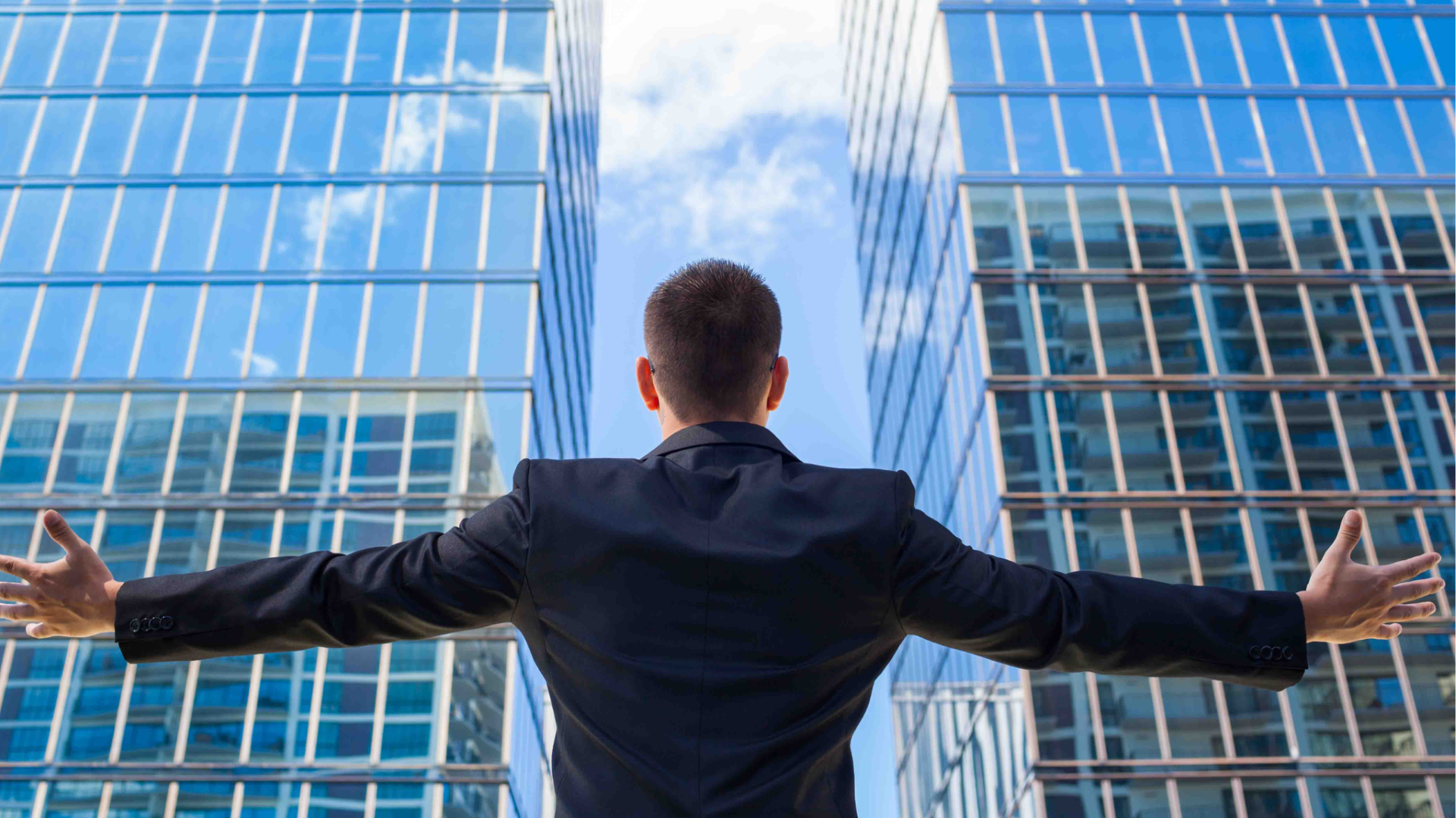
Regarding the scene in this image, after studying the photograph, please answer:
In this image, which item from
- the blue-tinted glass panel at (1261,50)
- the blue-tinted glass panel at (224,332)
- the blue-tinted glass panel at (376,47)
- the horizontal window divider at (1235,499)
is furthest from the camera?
the blue-tinted glass panel at (1261,50)

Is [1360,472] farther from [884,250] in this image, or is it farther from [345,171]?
[345,171]

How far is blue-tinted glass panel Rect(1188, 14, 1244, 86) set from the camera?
92.0ft

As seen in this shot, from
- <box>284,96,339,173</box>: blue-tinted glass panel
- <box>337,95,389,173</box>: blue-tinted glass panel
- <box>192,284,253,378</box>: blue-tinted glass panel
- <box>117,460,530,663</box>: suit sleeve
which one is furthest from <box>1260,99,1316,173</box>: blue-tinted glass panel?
<box>117,460,530,663</box>: suit sleeve

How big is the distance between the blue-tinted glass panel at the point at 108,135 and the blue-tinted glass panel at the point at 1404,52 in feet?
88.1

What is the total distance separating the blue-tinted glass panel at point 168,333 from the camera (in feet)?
76.9

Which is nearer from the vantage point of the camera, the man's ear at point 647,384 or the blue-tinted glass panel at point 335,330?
the man's ear at point 647,384

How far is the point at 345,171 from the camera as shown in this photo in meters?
25.3

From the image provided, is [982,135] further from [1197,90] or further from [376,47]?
[376,47]

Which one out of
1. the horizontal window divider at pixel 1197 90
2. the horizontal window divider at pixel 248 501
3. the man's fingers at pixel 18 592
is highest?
the horizontal window divider at pixel 1197 90

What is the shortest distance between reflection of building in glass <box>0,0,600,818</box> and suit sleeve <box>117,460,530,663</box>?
19.0m

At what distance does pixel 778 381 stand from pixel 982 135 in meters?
25.8

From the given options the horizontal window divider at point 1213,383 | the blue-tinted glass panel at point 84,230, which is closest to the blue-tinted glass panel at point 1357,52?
the horizontal window divider at point 1213,383

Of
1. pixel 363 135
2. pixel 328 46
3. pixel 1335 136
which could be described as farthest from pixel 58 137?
pixel 1335 136

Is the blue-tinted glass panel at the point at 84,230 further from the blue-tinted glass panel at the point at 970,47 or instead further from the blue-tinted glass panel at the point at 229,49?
the blue-tinted glass panel at the point at 970,47
